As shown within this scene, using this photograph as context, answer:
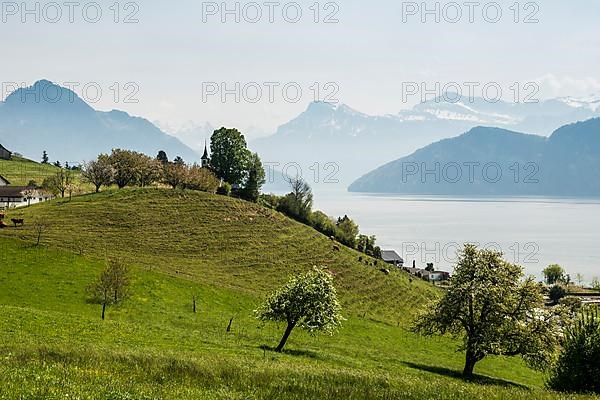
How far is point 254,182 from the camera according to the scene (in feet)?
429

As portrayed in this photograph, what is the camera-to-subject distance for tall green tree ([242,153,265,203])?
13012 centimetres

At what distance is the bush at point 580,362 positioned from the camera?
86.0ft

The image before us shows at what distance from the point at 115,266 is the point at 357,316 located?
34.4 meters

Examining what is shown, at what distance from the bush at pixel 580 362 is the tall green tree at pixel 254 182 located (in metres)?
105

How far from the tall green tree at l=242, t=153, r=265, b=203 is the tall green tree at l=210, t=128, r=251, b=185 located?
10.0 ft

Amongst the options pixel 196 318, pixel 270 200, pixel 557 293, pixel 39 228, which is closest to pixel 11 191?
pixel 39 228

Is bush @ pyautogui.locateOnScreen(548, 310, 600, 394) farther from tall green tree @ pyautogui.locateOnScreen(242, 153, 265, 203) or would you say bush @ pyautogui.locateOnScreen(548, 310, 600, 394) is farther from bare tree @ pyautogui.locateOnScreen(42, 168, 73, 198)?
bare tree @ pyautogui.locateOnScreen(42, 168, 73, 198)

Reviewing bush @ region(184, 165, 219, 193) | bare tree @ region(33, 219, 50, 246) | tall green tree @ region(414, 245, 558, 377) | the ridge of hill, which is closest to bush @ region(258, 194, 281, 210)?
bush @ region(184, 165, 219, 193)

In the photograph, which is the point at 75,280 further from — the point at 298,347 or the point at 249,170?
the point at 249,170

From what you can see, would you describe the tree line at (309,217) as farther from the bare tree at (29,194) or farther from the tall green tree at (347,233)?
the bare tree at (29,194)

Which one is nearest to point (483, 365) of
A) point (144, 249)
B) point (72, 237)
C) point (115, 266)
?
point (115, 266)

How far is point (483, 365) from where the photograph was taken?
2036 inches

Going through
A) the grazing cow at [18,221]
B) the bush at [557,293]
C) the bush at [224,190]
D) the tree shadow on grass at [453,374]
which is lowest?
the bush at [557,293]

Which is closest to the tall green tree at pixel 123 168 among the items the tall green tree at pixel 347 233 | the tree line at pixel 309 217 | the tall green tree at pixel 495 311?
the tree line at pixel 309 217
